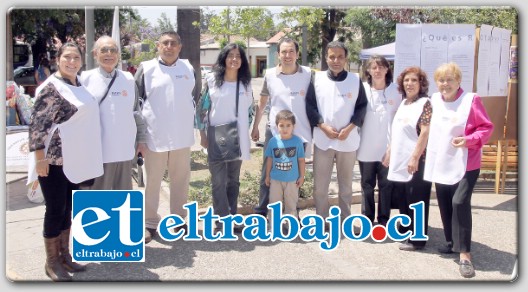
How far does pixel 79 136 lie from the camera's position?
4047mm

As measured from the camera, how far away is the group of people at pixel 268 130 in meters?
4.05

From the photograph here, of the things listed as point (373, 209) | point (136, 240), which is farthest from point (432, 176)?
point (136, 240)

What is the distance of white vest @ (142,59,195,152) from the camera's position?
15.5 feet

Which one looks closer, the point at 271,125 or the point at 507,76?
the point at 271,125

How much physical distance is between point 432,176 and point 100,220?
2653mm

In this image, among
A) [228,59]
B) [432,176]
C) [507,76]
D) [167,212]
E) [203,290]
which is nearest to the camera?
[203,290]

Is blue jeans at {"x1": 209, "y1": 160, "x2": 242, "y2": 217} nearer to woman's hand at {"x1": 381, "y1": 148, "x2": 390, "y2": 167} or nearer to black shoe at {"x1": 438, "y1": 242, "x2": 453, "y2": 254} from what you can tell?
woman's hand at {"x1": 381, "y1": 148, "x2": 390, "y2": 167}

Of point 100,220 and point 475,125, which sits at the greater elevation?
point 475,125

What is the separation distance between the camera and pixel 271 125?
201 inches

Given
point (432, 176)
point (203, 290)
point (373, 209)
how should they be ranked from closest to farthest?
point (203, 290) < point (432, 176) < point (373, 209)

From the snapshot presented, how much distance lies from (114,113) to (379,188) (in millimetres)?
2515

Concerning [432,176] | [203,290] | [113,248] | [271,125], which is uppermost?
[271,125]

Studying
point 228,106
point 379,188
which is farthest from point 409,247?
point 228,106

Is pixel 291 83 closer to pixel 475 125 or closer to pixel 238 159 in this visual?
pixel 238 159
